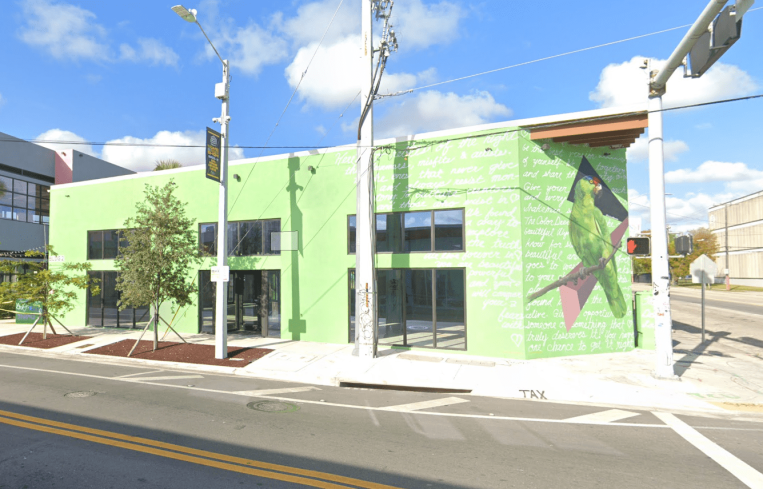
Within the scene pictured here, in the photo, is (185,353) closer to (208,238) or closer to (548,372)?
(208,238)

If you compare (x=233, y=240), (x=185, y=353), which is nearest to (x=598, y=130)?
(x=233, y=240)

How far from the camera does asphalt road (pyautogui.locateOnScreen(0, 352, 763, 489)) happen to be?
5.14m

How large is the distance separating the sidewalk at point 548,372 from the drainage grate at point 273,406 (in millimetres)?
2212

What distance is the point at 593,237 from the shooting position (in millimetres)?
13586

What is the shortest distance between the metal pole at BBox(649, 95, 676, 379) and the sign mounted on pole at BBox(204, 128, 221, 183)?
38.8 feet

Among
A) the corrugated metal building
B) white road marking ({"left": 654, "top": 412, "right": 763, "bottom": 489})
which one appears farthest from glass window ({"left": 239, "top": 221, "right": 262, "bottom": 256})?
the corrugated metal building

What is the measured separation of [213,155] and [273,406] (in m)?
8.00

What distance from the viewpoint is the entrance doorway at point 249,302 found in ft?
52.3

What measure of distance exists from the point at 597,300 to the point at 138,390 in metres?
13.0

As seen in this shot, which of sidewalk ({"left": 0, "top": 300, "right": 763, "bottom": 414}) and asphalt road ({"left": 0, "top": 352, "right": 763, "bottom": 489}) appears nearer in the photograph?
asphalt road ({"left": 0, "top": 352, "right": 763, "bottom": 489})

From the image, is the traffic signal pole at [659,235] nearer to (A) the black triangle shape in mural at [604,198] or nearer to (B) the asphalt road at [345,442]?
(B) the asphalt road at [345,442]

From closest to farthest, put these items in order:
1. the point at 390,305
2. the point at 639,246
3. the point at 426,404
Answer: the point at 426,404, the point at 639,246, the point at 390,305

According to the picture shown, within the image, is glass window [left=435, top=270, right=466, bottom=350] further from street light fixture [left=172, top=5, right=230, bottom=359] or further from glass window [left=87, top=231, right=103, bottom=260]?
glass window [left=87, top=231, right=103, bottom=260]

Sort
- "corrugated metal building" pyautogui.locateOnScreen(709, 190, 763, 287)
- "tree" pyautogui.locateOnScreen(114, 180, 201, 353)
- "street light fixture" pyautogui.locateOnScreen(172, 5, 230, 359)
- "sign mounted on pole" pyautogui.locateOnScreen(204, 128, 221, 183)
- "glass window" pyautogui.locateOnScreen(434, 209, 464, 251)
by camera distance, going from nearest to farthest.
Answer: "sign mounted on pole" pyautogui.locateOnScreen(204, 128, 221, 183) → "street light fixture" pyautogui.locateOnScreen(172, 5, 230, 359) → "glass window" pyautogui.locateOnScreen(434, 209, 464, 251) → "tree" pyautogui.locateOnScreen(114, 180, 201, 353) → "corrugated metal building" pyautogui.locateOnScreen(709, 190, 763, 287)
